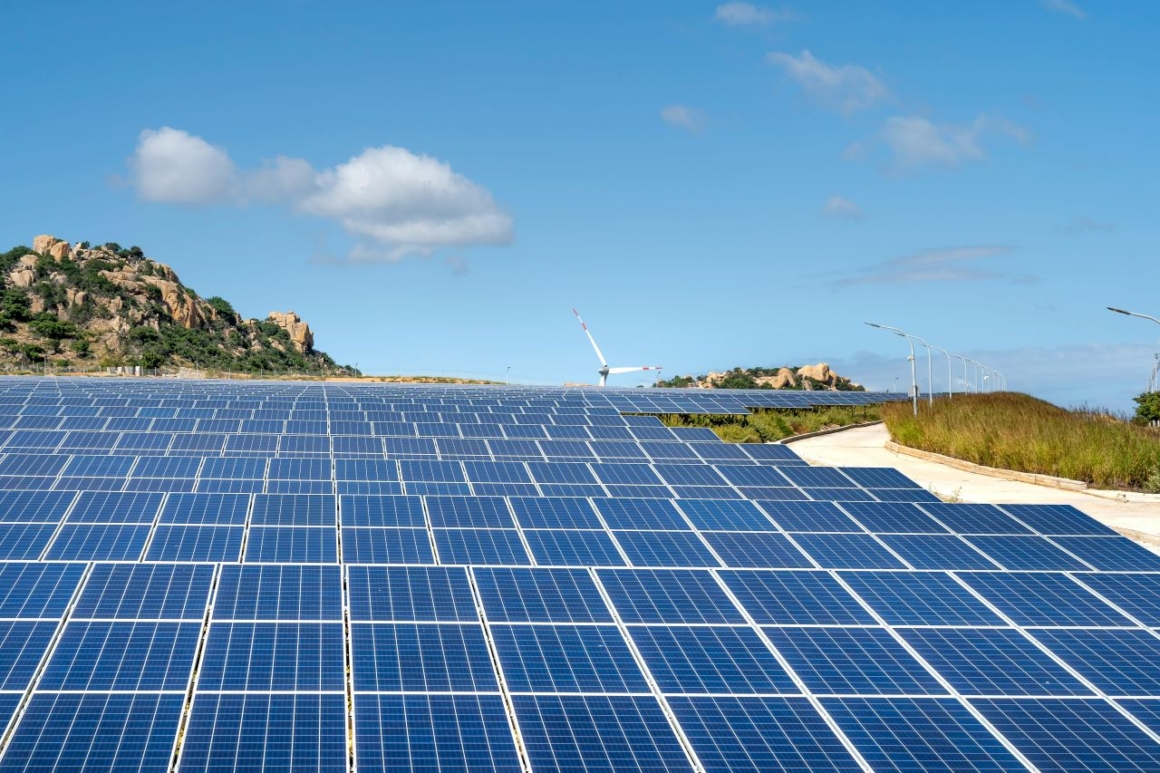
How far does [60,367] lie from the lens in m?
112

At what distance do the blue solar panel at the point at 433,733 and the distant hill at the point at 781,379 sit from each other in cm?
12664

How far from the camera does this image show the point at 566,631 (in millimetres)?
17203

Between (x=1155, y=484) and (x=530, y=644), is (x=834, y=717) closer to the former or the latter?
(x=530, y=644)

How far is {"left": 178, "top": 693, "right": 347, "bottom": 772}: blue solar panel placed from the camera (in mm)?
13406

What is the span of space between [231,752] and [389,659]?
2.88 m

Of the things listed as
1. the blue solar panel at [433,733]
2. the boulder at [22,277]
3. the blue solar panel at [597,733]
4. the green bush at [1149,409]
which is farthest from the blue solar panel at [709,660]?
the boulder at [22,277]

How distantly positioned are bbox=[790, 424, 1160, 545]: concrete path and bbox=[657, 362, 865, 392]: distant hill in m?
85.1

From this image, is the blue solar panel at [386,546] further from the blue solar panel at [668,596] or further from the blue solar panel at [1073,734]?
the blue solar panel at [1073,734]

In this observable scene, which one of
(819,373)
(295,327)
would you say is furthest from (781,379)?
(295,327)

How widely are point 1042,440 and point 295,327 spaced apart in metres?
137

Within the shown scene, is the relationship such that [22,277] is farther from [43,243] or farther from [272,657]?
[272,657]

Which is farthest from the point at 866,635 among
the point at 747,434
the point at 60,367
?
the point at 60,367

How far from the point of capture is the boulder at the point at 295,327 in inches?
6471

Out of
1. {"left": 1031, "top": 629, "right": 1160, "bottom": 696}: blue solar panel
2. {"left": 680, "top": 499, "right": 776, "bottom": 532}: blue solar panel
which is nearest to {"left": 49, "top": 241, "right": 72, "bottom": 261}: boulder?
{"left": 680, "top": 499, "right": 776, "bottom": 532}: blue solar panel
